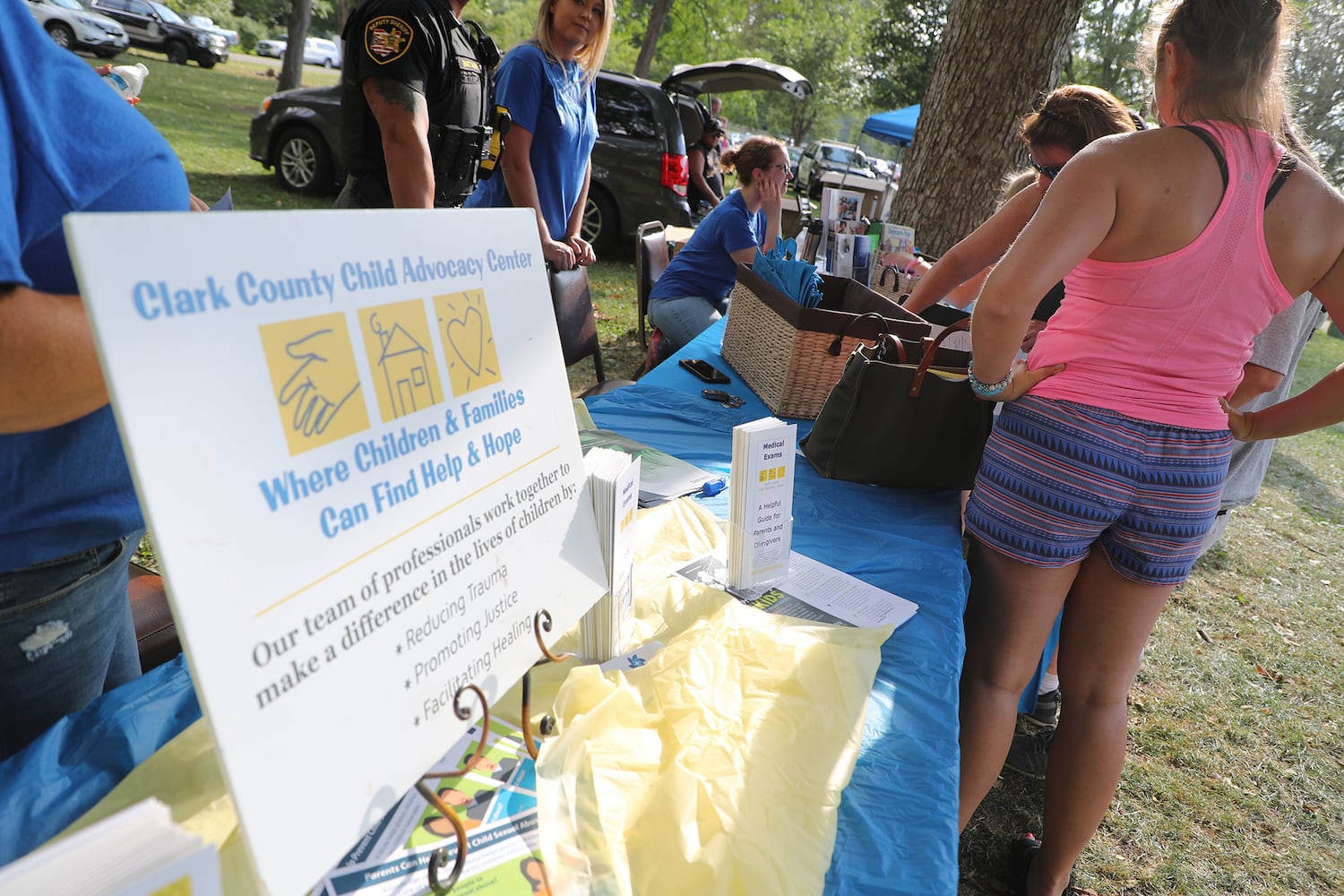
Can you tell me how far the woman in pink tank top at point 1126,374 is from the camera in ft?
3.70

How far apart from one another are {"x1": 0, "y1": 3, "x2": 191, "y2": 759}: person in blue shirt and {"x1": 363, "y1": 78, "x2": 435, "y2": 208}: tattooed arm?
1.23 metres

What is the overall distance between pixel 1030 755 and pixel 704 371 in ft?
4.78

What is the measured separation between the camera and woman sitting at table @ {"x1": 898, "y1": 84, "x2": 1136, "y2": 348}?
73.7 inches

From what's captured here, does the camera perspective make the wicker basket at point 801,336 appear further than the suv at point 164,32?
No

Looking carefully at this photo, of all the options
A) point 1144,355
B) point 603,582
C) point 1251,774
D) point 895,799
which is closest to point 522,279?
point 603,582

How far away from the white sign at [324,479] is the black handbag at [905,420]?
991 millimetres

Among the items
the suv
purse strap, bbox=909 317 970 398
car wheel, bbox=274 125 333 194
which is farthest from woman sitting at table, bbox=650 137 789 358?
the suv

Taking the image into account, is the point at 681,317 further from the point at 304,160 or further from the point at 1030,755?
the point at 304,160

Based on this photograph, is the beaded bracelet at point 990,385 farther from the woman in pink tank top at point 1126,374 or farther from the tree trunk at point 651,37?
the tree trunk at point 651,37

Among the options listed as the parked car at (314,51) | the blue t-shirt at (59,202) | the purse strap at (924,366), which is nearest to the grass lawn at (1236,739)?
the purse strap at (924,366)

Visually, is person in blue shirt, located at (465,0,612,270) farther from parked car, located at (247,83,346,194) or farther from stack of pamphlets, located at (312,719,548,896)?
parked car, located at (247,83,346,194)

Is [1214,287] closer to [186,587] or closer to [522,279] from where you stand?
[522,279]

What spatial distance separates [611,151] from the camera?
680 cm

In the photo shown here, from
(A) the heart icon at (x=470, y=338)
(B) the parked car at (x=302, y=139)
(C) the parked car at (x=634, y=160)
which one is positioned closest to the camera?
(A) the heart icon at (x=470, y=338)
